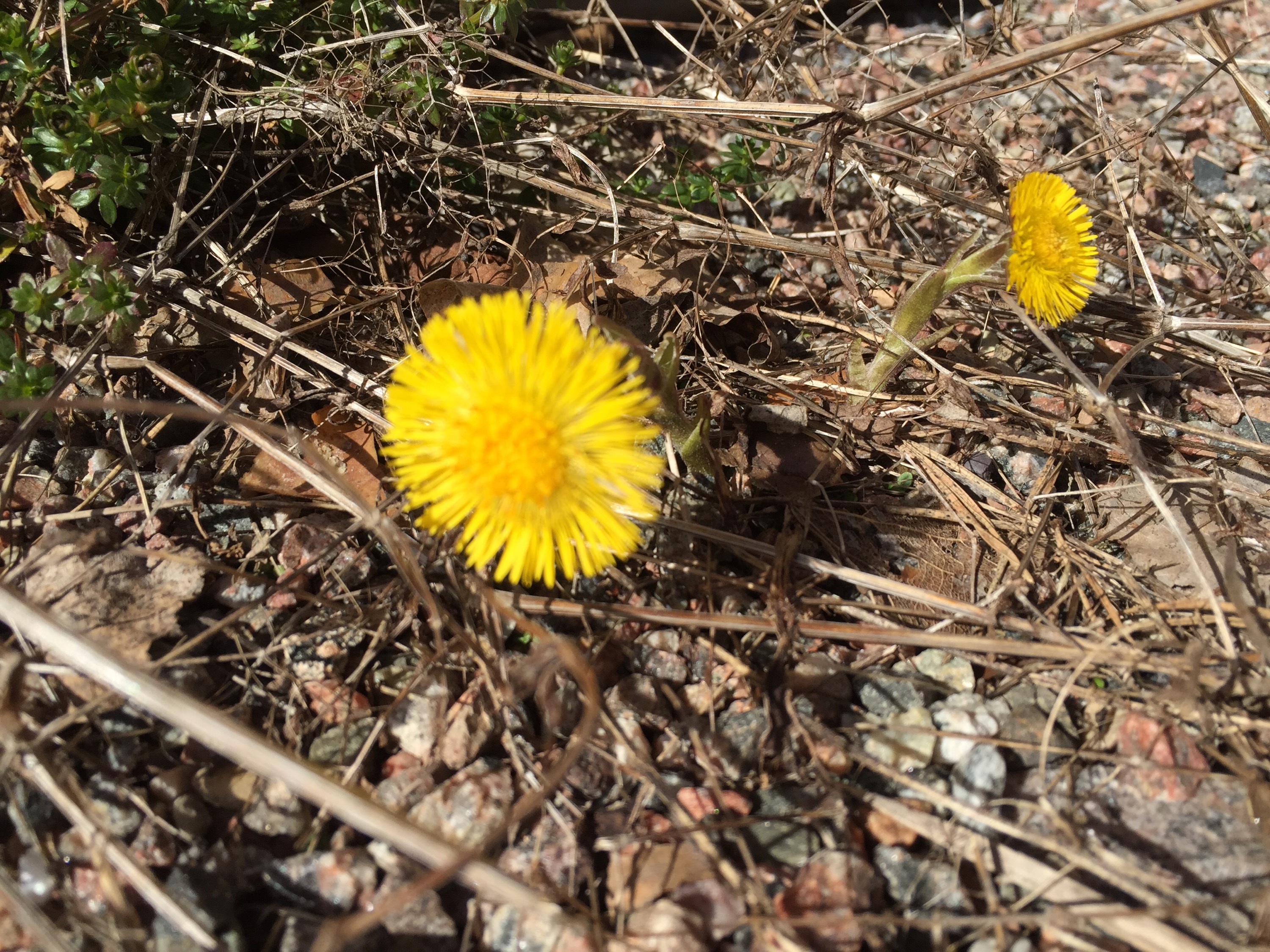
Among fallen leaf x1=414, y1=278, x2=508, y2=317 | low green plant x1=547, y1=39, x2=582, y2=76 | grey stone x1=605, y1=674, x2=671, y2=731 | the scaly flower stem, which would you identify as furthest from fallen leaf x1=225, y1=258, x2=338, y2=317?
the scaly flower stem

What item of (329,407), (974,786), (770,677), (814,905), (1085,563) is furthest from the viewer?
(329,407)

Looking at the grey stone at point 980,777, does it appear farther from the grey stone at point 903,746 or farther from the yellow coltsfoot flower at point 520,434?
the yellow coltsfoot flower at point 520,434

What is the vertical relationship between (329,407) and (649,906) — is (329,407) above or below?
above

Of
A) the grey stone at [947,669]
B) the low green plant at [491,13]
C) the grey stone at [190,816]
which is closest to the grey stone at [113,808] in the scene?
the grey stone at [190,816]

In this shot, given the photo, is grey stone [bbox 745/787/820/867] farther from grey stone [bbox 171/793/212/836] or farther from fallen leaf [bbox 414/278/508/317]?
fallen leaf [bbox 414/278/508/317]

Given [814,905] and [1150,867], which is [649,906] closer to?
[814,905]

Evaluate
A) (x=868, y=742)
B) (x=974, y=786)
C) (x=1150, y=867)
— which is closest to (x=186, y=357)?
(x=868, y=742)

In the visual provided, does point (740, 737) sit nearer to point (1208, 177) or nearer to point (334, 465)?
point (334, 465)
